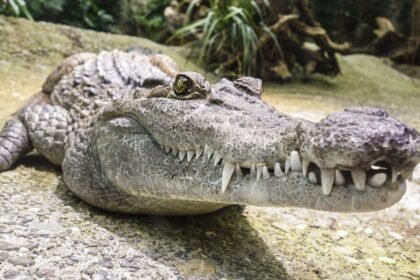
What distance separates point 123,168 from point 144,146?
0.19 m

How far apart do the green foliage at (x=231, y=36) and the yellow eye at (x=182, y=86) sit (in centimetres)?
584

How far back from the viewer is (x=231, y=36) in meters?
8.45

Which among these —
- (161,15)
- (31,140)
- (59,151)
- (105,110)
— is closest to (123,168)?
(105,110)

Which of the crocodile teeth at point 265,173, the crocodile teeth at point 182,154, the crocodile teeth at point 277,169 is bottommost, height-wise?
the crocodile teeth at point 182,154

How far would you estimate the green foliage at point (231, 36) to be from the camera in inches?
331

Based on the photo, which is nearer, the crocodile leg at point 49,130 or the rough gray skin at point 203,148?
the rough gray skin at point 203,148

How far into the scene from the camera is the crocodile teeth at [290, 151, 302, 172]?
1886 mm

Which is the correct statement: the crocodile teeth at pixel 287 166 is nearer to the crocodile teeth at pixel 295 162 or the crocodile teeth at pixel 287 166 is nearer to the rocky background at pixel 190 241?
the crocodile teeth at pixel 295 162

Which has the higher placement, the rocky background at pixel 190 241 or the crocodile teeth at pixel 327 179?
the crocodile teeth at pixel 327 179

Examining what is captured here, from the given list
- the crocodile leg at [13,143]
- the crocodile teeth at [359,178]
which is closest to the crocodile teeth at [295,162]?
the crocodile teeth at [359,178]

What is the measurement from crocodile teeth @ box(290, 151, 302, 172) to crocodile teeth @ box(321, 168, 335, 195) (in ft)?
0.42

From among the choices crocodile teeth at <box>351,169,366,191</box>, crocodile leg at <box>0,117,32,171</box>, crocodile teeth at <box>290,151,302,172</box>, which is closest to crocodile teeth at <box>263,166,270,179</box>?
crocodile teeth at <box>290,151,302,172</box>

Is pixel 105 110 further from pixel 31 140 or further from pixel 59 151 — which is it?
pixel 31 140

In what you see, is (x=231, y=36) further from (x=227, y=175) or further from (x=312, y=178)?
(x=312, y=178)
